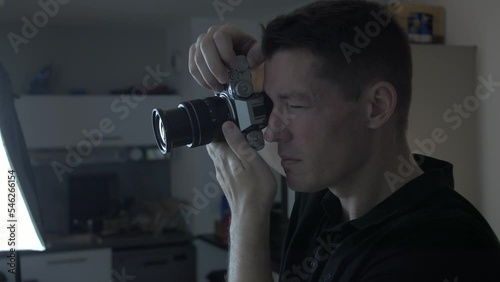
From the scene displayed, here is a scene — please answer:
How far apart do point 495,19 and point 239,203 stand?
1.68 meters

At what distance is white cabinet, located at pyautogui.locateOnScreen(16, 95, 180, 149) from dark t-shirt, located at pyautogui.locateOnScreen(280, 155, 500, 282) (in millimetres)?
3050

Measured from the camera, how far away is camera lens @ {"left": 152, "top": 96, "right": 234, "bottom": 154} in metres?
1.08

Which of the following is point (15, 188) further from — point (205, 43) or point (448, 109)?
point (448, 109)

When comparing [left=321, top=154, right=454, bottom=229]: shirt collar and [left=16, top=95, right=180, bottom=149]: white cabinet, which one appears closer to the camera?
[left=321, top=154, right=454, bottom=229]: shirt collar

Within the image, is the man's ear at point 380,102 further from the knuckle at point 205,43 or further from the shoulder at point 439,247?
the knuckle at point 205,43

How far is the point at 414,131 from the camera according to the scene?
2.19 m

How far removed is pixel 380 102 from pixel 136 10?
9.07 feet

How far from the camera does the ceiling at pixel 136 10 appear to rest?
3271mm

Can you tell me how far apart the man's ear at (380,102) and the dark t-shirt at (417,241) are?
0.12 metres

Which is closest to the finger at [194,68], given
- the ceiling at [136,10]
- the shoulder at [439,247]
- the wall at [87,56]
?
the shoulder at [439,247]

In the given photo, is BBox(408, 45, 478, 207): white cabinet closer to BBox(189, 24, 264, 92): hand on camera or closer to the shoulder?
BBox(189, 24, 264, 92): hand on camera

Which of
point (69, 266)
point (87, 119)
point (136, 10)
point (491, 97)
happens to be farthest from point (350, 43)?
point (87, 119)

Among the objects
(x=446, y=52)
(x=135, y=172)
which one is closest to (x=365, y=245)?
(x=446, y=52)

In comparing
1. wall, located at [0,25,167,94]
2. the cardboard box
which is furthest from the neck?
wall, located at [0,25,167,94]
